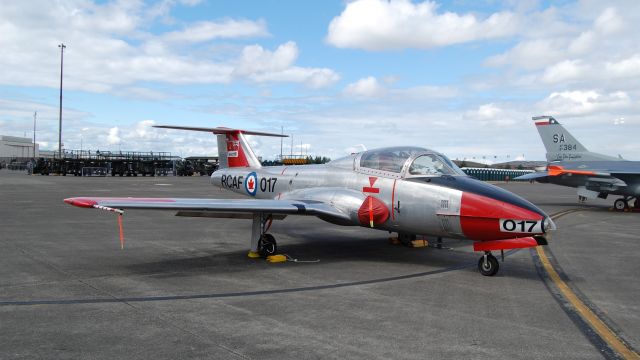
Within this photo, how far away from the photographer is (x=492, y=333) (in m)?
5.43

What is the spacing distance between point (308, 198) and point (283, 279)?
2749mm

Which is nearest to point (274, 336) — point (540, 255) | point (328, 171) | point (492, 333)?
point (492, 333)

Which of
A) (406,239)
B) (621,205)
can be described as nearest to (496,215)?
(406,239)

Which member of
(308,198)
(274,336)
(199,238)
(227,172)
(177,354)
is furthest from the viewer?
(227,172)

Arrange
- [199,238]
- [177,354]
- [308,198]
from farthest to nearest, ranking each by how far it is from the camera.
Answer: [199,238]
[308,198]
[177,354]

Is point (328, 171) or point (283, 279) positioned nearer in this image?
point (283, 279)

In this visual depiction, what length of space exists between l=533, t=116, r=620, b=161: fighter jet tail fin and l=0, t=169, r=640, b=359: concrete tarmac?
16.4 meters

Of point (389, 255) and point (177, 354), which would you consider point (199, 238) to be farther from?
point (177, 354)

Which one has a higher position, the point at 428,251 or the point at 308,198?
the point at 308,198

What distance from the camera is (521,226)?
791 cm

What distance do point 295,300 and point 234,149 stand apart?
9.09 meters

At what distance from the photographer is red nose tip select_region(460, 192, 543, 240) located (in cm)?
798

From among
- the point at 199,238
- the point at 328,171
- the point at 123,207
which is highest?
the point at 328,171

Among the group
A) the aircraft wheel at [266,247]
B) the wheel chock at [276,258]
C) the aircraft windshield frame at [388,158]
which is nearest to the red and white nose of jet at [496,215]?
the aircraft windshield frame at [388,158]
